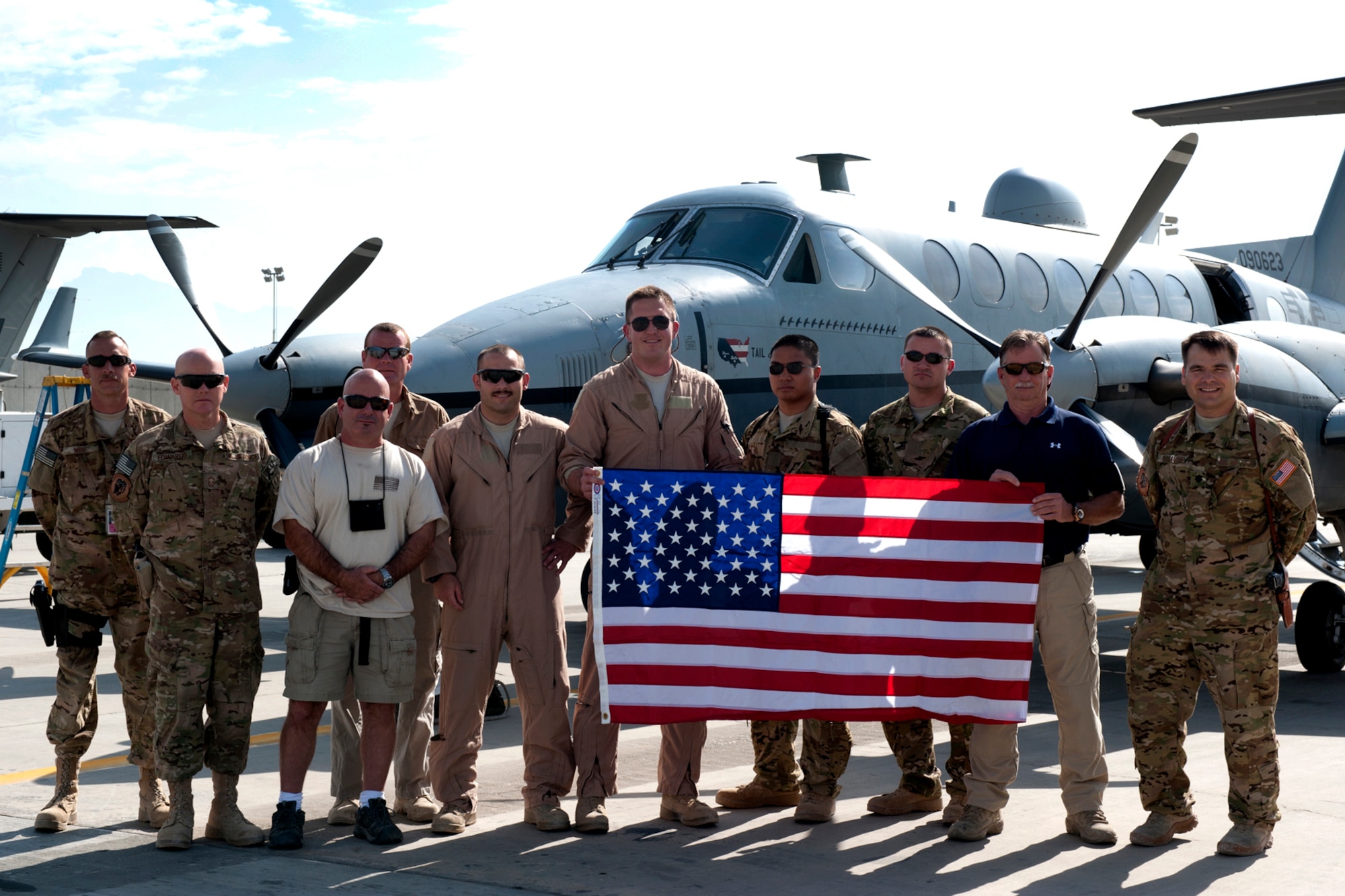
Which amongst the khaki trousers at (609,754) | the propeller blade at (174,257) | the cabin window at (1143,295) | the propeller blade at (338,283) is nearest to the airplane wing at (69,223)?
the propeller blade at (174,257)

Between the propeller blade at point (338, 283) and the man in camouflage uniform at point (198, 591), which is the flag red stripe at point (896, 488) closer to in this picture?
the man in camouflage uniform at point (198, 591)

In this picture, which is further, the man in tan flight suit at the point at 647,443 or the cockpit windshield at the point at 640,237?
the cockpit windshield at the point at 640,237

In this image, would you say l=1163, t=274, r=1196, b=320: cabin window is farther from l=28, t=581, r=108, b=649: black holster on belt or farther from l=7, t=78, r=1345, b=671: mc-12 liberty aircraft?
l=28, t=581, r=108, b=649: black holster on belt

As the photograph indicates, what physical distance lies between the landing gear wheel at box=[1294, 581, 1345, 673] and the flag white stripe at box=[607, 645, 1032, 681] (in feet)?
19.6

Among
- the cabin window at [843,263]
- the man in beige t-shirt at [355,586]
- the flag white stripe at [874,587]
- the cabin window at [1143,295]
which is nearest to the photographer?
the man in beige t-shirt at [355,586]

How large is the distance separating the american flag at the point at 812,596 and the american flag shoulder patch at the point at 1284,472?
3.28 feet

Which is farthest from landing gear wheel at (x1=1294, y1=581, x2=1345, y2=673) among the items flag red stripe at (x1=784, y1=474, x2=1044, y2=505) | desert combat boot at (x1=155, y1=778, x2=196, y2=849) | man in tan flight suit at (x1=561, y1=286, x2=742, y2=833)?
desert combat boot at (x1=155, y1=778, x2=196, y2=849)

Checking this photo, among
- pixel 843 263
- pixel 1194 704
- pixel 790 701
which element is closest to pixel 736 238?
pixel 843 263

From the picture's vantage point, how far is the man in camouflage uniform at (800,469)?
6.10 meters

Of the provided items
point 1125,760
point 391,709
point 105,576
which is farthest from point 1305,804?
point 105,576

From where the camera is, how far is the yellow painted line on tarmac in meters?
6.91

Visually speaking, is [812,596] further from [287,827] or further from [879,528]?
[287,827]

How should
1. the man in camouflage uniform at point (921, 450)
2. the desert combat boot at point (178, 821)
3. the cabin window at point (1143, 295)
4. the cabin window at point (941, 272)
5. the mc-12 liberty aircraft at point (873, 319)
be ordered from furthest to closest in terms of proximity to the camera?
1. the cabin window at point (1143, 295)
2. the cabin window at point (941, 272)
3. the mc-12 liberty aircraft at point (873, 319)
4. the man in camouflage uniform at point (921, 450)
5. the desert combat boot at point (178, 821)

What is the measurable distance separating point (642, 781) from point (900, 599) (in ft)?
6.19
